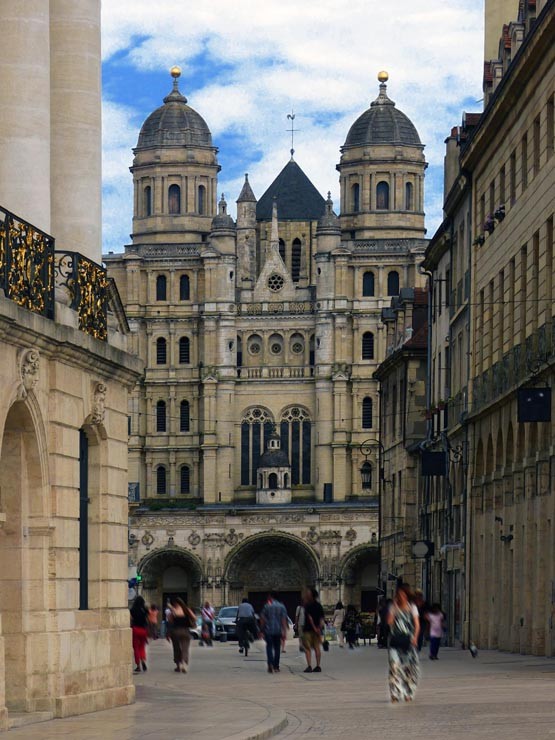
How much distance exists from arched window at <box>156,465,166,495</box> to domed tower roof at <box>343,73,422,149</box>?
1109 inches

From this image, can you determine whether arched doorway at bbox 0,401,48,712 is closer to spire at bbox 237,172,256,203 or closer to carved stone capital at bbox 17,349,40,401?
carved stone capital at bbox 17,349,40,401

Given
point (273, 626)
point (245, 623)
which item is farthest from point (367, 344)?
point (273, 626)

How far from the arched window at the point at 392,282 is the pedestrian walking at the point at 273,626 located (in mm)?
106926

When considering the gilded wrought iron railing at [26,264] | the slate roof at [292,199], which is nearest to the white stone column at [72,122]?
the gilded wrought iron railing at [26,264]

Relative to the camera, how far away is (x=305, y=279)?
155875 mm

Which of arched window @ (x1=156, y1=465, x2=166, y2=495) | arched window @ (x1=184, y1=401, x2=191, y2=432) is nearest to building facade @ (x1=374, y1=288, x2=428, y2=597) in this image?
arched window @ (x1=156, y1=465, x2=166, y2=495)

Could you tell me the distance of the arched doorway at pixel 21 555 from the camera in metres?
22.4

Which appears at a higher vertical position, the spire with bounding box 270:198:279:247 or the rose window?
the spire with bounding box 270:198:279:247

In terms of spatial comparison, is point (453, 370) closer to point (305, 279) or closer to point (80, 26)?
point (80, 26)

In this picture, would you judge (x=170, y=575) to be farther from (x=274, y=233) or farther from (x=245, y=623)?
(x=245, y=623)

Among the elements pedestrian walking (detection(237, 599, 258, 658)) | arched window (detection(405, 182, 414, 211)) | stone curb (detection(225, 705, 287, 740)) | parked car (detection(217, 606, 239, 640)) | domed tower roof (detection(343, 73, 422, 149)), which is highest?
domed tower roof (detection(343, 73, 422, 149))

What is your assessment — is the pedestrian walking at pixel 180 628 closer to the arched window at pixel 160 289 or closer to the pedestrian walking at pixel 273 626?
the pedestrian walking at pixel 273 626

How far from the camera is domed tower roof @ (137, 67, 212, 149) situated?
161000 millimetres

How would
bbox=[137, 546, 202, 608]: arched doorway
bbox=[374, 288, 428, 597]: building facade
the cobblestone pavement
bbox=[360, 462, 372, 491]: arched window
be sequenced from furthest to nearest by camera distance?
bbox=[360, 462, 372, 491]: arched window
bbox=[137, 546, 202, 608]: arched doorway
bbox=[374, 288, 428, 597]: building facade
the cobblestone pavement
